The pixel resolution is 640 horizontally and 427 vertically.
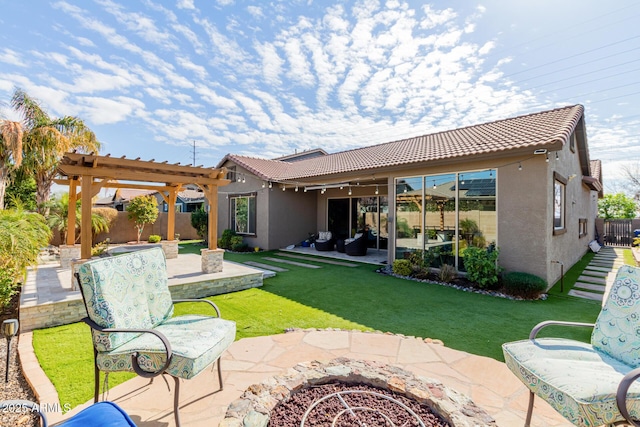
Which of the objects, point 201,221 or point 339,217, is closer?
point 339,217

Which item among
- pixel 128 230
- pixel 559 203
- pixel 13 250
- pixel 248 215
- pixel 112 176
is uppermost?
pixel 112 176

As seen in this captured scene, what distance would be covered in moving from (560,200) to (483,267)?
3.62 meters

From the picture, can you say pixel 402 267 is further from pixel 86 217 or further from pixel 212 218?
pixel 86 217

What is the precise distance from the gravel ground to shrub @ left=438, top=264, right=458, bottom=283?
7.79 m

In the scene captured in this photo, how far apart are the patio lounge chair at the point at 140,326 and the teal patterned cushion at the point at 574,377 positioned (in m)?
2.62

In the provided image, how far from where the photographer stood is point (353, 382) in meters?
2.74

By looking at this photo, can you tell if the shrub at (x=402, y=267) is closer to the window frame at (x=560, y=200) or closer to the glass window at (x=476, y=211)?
the glass window at (x=476, y=211)

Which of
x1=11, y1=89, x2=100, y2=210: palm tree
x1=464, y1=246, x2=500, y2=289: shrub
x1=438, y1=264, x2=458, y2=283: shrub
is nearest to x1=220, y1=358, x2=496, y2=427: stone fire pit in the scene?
x1=464, y1=246, x2=500, y2=289: shrub

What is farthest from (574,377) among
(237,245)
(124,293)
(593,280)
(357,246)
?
(237,245)

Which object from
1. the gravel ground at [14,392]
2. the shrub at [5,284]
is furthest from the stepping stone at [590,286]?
the shrub at [5,284]

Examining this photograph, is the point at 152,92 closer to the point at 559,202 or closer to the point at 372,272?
the point at 372,272

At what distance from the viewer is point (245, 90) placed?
→ 1238cm

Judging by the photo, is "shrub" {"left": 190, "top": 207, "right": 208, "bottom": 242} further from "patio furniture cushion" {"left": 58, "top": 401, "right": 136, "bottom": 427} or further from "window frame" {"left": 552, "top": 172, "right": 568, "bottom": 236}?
"patio furniture cushion" {"left": 58, "top": 401, "right": 136, "bottom": 427}

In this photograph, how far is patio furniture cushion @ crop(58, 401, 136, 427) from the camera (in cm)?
163
